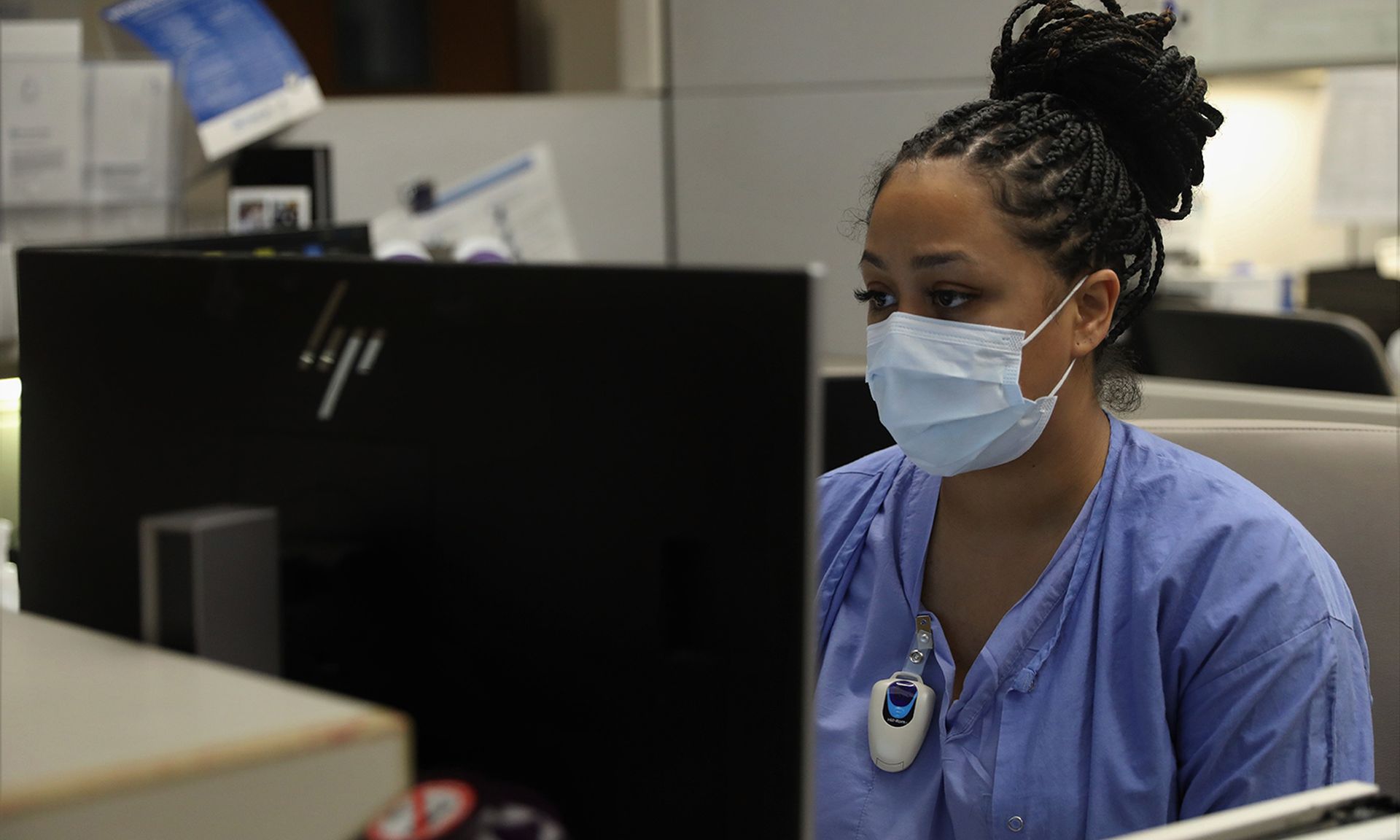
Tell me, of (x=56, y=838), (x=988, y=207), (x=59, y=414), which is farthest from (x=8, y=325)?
(x=56, y=838)

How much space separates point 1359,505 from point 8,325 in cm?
167

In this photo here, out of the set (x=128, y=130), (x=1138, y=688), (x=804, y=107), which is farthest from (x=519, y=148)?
(x=1138, y=688)

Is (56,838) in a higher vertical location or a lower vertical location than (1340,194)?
lower

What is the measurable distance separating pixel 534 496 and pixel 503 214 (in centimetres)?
175

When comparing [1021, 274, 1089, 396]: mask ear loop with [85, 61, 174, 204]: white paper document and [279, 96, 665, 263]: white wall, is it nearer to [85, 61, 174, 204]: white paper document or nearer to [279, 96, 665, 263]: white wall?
[279, 96, 665, 263]: white wall

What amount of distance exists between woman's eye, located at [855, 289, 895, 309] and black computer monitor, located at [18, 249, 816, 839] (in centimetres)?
57

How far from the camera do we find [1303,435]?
126 cm

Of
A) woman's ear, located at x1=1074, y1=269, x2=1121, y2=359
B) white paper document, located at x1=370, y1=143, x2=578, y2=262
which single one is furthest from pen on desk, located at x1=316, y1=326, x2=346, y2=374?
white paper document, located at x1=370, y1=143, x2=578, y2=262

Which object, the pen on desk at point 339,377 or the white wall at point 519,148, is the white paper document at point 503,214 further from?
the pen on desk at point 339,377

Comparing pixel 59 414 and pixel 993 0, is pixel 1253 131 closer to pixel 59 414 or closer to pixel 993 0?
pixel 993 0

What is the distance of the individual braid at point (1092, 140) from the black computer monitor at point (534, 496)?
1.89 ft

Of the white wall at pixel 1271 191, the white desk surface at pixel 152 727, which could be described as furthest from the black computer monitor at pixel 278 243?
Result: the white wall at pixel 1271 191

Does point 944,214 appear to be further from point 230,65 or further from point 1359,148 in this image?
A: point 1359,148

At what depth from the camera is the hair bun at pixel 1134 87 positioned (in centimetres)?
116
